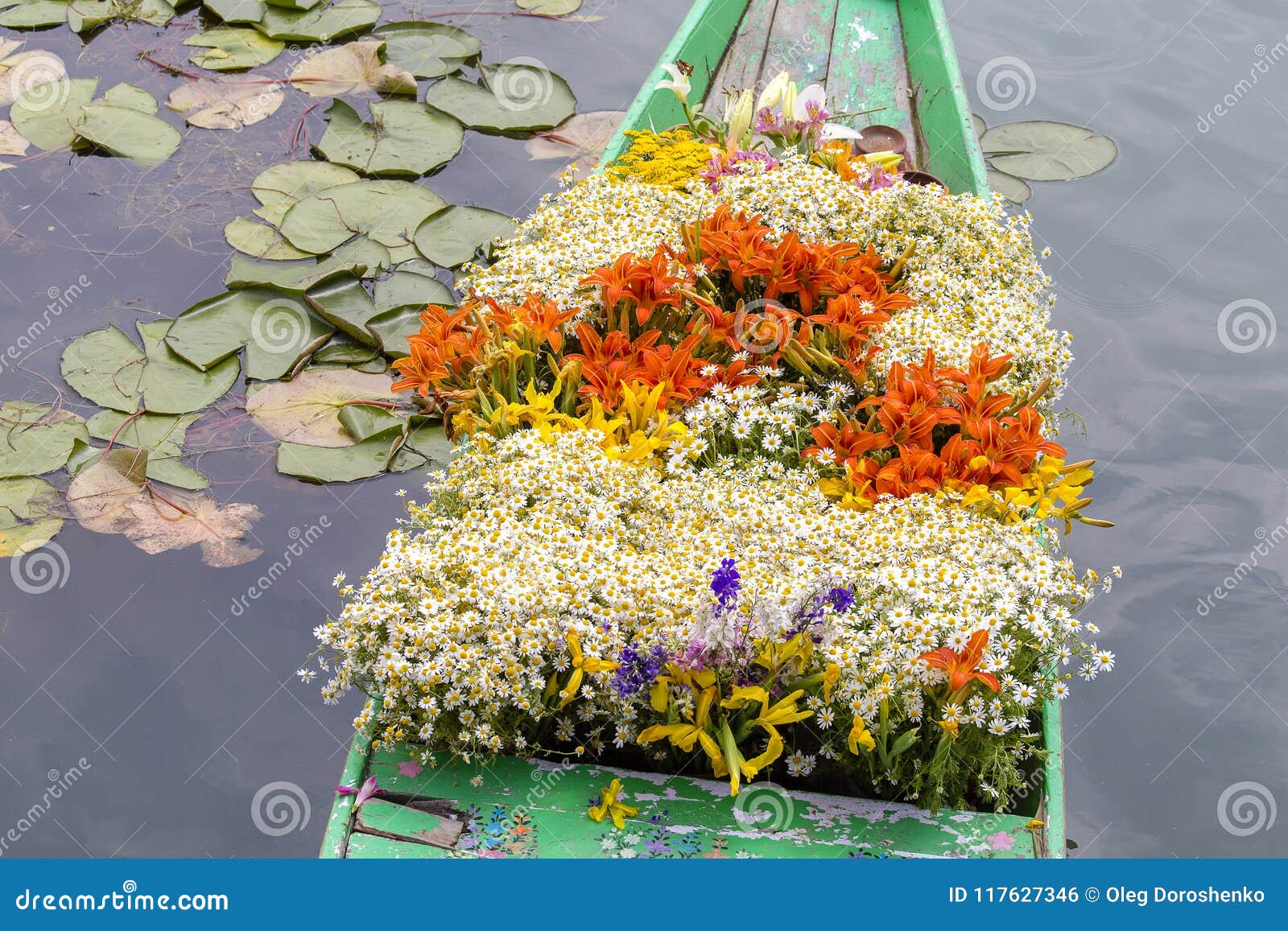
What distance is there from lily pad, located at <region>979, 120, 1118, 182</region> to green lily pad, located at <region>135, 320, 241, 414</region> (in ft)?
12.8

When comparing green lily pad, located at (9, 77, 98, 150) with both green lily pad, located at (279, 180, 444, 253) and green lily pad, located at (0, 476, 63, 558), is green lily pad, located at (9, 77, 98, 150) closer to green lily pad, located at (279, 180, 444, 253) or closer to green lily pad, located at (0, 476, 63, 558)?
green lily pad, located at (279, 180, 444, 253)

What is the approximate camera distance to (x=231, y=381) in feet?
14.9

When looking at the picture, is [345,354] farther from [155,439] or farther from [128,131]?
[128,131]

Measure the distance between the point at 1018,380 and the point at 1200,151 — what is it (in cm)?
367

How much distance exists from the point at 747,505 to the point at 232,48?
5180mm

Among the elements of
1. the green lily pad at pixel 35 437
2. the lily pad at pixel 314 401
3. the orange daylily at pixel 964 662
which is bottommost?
the green lily pad at pixel 35 437

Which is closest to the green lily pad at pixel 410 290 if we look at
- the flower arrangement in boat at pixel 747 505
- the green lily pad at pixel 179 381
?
the green lily pad at pixel 179 381

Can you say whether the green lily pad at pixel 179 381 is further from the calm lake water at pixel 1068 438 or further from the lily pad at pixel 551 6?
the lily pad at pixel 551 6

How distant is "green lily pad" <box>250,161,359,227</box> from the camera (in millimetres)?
5363

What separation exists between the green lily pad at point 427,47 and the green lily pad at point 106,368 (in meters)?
2.51

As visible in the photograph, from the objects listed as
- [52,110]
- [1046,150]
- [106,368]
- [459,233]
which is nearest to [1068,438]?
[1046,150]

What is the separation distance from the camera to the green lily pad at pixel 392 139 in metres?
5.59

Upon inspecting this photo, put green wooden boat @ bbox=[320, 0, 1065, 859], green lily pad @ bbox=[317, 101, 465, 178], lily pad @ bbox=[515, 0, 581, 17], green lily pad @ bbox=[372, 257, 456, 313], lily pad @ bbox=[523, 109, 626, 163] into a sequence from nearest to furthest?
green wooden boat @ bbox=[320, 0, 1065, 859] < green lily pad @ bbox=[372, 257, 456, 313] < green lily pad @ bbox=[317, 101, 465, 178] < lily pad @ bbox=[523, 109, 626, 163] < lily pad @ bbox=[515, 0, 581, 17]

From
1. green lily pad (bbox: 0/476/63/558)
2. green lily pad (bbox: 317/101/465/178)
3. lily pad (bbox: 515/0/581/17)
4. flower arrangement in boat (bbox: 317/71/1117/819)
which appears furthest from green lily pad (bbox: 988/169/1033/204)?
green lily pad (bbox: 0/476/63/558)
